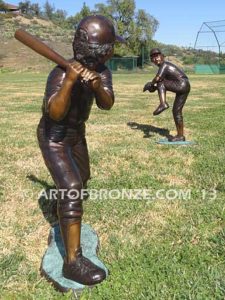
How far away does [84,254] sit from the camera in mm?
3176

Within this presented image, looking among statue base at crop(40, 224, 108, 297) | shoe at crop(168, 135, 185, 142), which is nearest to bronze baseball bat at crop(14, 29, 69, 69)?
statue base at crop(40, 224, 108, 297)

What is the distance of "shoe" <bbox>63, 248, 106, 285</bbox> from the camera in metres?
2.80

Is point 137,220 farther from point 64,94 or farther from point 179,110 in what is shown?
point 179,110

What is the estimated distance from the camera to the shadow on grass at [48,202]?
4.02 metres

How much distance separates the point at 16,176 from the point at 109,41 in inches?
117

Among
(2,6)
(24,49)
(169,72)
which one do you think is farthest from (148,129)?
(2,6)

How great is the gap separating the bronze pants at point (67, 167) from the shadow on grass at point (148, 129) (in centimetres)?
474

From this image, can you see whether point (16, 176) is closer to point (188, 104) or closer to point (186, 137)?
point (186, 137)

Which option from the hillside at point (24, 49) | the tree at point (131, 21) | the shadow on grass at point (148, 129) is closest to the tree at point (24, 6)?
the hillside at point (24, 49)

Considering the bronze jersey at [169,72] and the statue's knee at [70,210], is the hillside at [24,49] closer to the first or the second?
the bronze jersey at [169,72]

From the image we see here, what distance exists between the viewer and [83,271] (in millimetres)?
2811

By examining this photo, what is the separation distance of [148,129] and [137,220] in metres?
5.00

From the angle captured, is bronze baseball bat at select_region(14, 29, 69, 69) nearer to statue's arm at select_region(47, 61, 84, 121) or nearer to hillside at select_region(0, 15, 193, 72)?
statue's arm at select_region(47, 61, 84, 121)

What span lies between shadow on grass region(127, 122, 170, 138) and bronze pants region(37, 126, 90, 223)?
4735 millimetres
